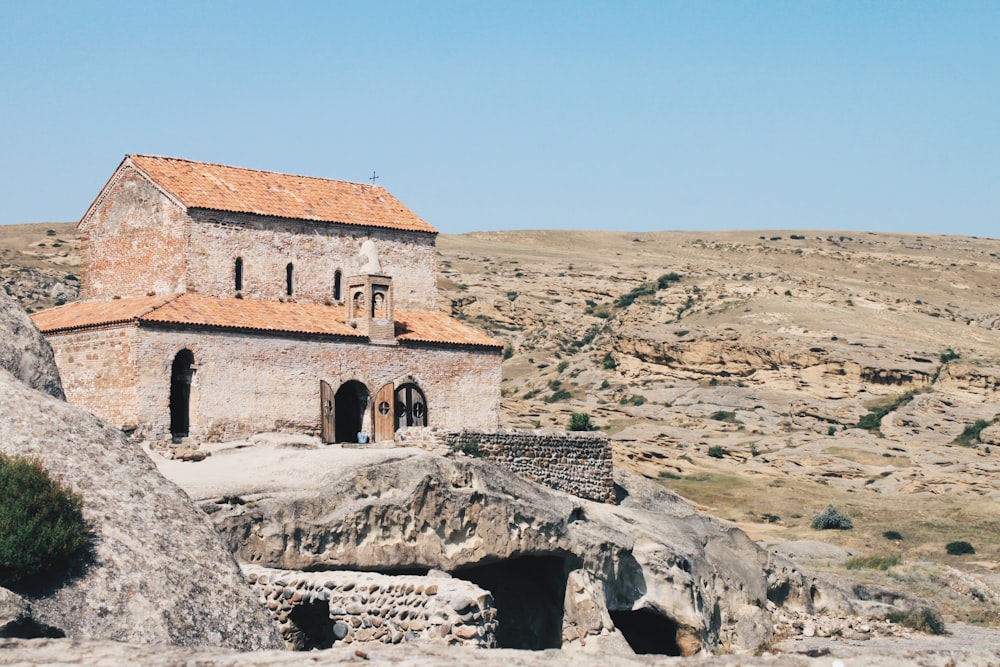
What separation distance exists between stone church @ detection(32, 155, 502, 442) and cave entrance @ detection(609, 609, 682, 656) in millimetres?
5810

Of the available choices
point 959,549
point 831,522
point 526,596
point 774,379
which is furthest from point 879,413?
point 526,596

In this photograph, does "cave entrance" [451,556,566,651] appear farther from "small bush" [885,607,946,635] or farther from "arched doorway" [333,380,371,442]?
"small bush" [885,607,946,635]

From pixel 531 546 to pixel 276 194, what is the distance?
41.0ft

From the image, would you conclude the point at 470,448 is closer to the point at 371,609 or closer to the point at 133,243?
the point at 133,243

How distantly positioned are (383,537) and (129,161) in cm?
1367

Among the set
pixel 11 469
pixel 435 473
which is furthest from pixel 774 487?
pixel 11 469

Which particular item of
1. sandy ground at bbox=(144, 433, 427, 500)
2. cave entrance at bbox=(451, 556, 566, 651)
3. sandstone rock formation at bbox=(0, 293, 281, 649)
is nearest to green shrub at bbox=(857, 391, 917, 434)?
cave entrance at bbox=(451, 556, 566, 651)

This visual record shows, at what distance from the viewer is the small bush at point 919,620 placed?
3141cm

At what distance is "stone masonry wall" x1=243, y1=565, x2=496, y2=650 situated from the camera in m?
19.2

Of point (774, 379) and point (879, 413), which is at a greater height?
point (774, 379)

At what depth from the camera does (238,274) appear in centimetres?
3244

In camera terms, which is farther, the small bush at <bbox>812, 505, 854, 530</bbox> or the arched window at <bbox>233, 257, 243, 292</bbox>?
the small bush at <bbox>812, 505, 854, 530</bbox>

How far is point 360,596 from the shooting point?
20.0 meters

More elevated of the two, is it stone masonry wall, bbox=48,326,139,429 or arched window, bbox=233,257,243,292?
arched window, bbox=233,257,243,292
